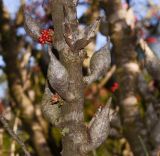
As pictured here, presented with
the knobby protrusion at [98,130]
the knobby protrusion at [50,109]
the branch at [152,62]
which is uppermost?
the branch at [152,62]

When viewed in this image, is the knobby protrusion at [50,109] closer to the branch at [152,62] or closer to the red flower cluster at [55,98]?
the red flower cluster at [55,98]

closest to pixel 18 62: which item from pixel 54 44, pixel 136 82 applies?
pixel 136 82

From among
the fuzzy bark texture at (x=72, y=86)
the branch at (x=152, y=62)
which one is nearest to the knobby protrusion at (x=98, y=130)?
the fuzzy bark texture at (x=72, y=86)

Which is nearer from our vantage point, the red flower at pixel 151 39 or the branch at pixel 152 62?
the branch at pixel 152 62

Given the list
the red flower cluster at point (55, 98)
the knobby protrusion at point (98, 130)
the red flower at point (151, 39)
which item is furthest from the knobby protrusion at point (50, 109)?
the red flower at point (151, 39)

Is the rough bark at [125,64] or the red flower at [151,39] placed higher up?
the red flower at [151,39]

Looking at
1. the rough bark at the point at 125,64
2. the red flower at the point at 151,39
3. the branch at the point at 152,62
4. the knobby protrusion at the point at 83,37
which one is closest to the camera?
the knobby protrusion at the point at 83,37

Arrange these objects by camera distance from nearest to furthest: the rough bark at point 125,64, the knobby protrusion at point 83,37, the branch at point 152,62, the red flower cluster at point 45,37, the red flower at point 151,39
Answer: the knobby protrusion at point 83,37
the red flower cluster at point 45,37
the branch at point 152,62
the rough bark at point 125,64
the red flower at point 151,39

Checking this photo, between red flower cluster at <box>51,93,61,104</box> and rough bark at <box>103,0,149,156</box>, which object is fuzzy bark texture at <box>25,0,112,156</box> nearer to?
red flower cluster at <box>51,93,61,104</box>

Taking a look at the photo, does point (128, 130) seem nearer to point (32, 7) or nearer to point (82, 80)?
point (82, 80)
